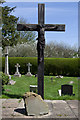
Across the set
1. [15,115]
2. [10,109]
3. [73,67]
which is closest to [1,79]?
[10,109]

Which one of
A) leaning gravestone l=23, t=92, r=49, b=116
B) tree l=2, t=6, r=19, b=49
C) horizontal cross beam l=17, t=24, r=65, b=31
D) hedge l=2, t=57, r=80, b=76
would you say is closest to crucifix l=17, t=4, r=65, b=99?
horizontal cross beam l=17, t=24, r=65, b=31

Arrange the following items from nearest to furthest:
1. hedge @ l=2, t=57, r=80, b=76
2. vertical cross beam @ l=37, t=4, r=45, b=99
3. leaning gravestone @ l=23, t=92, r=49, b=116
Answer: leaning gravestone @ l=23, t=92, r=49, b=116 → vertical cross beam @ l=37, t=4, r=45, b=99 → hedge @ l=2, t=57, r=80, b=76

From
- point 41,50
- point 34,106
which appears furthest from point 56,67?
point 34,106

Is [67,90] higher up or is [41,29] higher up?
[41,29]

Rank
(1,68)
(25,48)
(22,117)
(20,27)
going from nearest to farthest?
(22,117) < (20,27) < (1,68) < (25,48)

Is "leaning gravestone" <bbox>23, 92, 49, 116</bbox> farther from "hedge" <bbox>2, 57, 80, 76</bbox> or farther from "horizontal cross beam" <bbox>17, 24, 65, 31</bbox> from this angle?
"hedge" <bbox>2, 57, 80, 76</bbox>

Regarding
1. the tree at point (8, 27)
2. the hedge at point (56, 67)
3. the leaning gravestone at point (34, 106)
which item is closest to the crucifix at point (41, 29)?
the leaning gravestone at point (34, 106)

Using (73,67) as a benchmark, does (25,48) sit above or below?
above

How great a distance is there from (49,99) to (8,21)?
666 centimetres

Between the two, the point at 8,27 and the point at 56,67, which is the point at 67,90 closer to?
the point at 8,27

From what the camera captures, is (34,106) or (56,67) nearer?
(34,106)

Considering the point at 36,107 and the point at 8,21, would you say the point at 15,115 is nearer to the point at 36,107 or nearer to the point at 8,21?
the point at 36,107

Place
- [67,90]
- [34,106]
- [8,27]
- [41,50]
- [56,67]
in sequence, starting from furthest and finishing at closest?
[56,67] < [8,27] < [67,90] < [41,50] < [34,106]

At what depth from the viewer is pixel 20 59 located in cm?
1672
